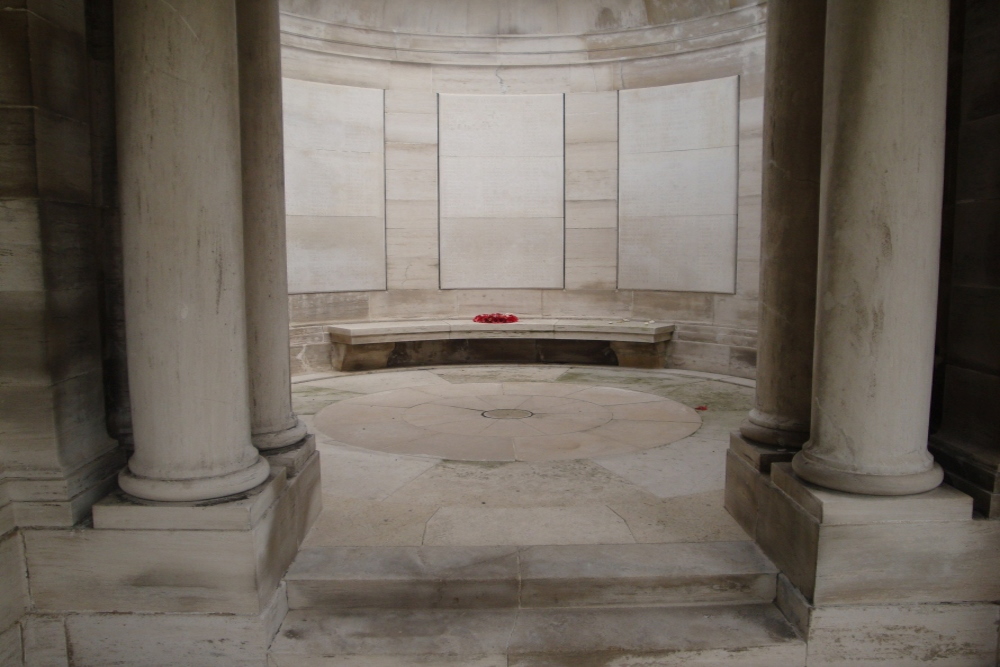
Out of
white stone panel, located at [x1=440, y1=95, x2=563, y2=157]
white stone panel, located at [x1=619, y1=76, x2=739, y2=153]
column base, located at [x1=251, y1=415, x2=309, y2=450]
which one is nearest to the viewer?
column base, located at [x1=251, y1=415, x2=309, y2=450]

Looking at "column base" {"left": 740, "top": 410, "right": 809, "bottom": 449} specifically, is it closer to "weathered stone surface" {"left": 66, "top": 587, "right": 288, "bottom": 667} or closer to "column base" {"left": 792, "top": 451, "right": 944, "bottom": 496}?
"column base" {"left": 792, "top": 451, "right": 944, "bottom": 496}

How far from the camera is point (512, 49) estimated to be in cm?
938

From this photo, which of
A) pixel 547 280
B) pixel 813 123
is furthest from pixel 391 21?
pixel 813 123

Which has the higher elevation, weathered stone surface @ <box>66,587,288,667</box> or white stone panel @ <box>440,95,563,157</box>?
white stone panel @ <box>440,95,563,157</box>

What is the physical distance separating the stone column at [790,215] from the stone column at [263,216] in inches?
95.4

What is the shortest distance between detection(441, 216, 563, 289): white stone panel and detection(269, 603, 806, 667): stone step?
6710 millimetres

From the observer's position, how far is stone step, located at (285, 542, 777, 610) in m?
3.15

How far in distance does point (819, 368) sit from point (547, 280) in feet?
21.6

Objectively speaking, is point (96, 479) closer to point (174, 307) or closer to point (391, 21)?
point (174, 307)

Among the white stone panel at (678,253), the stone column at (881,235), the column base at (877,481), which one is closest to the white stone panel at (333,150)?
the white stone panel at (678,253)

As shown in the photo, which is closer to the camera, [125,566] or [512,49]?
[125,566]

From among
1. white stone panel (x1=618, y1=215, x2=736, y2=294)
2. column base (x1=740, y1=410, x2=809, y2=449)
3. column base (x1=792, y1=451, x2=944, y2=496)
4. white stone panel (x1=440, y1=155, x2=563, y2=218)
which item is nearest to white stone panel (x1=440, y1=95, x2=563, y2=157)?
white stone panel (x1=440, y1=155, x2=563, y2=218)

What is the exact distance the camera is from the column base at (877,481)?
2922mm

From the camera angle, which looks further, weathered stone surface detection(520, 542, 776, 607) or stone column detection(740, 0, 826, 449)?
stone column detection(740, 0, 826, 449)
